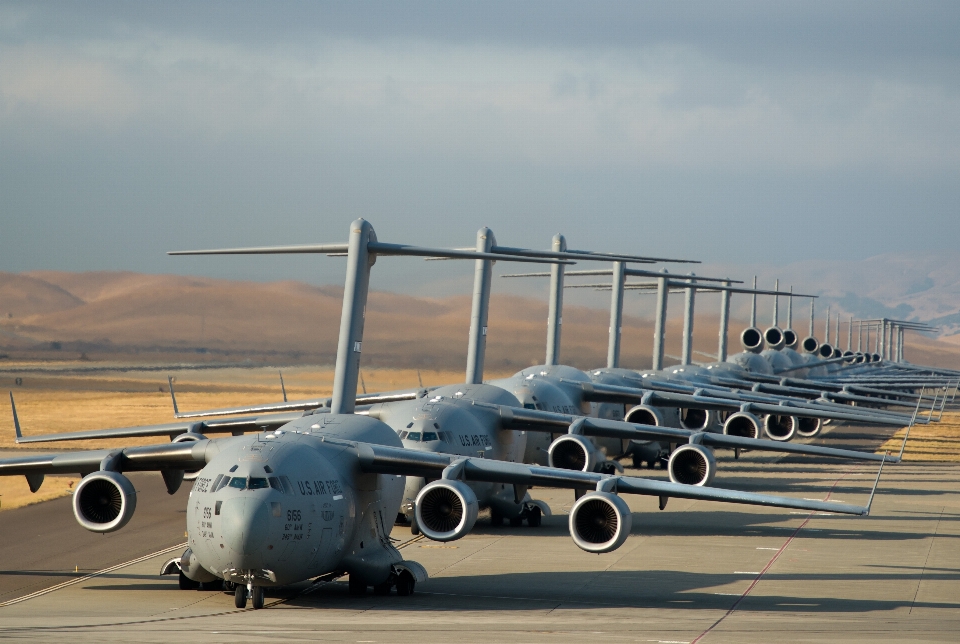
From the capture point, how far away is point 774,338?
7431cm

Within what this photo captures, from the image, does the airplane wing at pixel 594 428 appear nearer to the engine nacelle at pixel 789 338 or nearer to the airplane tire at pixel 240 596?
the airplane tire at pixel 240 596

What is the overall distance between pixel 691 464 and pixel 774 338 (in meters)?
47.9

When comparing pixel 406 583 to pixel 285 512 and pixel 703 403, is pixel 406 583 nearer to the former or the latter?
pixel 285 512

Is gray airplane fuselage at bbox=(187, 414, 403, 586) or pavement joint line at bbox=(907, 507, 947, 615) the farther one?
pavement joint line at bbox=(907, 507, 947, 615)

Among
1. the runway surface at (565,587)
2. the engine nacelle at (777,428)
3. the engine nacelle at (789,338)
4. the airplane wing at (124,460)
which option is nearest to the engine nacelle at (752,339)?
the engine nacelle at (789,338)

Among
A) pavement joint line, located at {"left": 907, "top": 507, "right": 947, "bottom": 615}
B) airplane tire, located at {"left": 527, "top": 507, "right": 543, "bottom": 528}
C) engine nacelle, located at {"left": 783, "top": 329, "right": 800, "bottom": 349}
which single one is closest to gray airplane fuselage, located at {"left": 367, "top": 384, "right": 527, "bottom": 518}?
airplane tire, located at {"left": 527, "top": 507, "right": 543, "bottom": 528}

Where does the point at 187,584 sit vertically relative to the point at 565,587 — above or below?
below

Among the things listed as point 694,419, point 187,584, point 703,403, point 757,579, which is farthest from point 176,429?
point 694,419

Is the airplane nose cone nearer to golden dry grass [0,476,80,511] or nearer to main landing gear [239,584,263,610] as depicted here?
main landing gear [239,584,263,610]

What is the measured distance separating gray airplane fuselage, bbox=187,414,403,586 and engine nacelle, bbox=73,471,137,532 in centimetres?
177

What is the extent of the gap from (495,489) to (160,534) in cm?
781

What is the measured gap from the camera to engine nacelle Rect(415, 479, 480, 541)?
18.9 meters

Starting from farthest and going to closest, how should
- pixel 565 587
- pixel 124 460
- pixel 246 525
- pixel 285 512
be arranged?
pixel 565 587 → pixel 124 460 → pixel 285 512 → pixel 246 525

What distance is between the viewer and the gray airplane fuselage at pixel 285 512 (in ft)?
59.1
